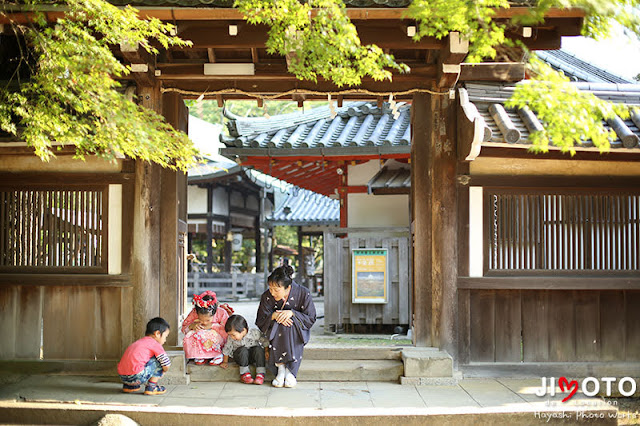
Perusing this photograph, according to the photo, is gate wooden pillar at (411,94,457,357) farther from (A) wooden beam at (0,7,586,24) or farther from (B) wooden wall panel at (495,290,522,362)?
(A) wooden beam at (0,7,586,24)

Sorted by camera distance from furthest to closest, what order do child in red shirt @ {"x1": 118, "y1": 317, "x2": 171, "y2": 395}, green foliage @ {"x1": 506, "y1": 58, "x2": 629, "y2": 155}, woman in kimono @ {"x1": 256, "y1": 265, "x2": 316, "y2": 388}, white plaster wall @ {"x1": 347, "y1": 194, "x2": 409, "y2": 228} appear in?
white plaster wall @ {"x1": 347, "y1": 194, "x2": 409, "y2": 228}
woman in kimono @ {"x1": 256, "y1": 265, "x2": 316, "y2": 388}
child in red shirt @ {"x1": 118, "y1": 317, "x2": 171, "y2": 395}
green foliage @ {"x1": 506, "y1": 58, "x2": 629, "y2": 155}

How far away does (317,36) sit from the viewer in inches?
239

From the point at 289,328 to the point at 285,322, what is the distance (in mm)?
87

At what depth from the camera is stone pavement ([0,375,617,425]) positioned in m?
6.14

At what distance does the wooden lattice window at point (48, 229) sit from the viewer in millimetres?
7922

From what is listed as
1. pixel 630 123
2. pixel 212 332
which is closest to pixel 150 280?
pixel 212 332

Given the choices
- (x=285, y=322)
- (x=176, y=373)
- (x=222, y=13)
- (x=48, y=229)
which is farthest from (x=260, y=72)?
(x=176, y=373)

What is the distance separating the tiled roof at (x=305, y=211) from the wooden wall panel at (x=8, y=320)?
17.2 m

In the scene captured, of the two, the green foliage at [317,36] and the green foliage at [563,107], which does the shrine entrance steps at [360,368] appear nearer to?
the green foliage at [563,107]

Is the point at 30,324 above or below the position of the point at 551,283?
below

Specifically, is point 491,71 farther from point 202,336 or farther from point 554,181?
point 202,336

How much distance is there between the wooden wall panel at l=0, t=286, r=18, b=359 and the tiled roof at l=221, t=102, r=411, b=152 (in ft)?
19.7

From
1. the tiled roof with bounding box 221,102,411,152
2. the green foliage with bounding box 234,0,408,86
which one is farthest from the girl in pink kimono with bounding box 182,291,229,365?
the tiled roof with bounding box 221,102,411,152

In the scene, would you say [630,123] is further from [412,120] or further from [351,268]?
[351,268]
